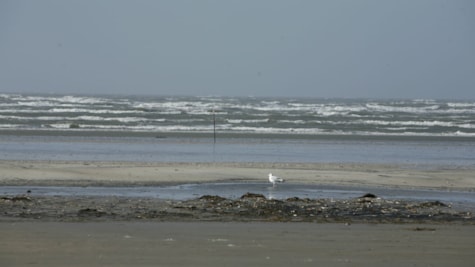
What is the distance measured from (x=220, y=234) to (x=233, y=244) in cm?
59

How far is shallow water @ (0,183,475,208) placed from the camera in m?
12.2

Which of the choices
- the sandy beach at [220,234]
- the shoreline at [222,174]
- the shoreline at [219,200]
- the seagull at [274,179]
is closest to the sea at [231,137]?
the shoreline at [222,174]

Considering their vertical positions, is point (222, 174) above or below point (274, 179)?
below

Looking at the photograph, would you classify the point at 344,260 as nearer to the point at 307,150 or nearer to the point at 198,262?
the point at 198,262

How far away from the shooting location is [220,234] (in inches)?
324

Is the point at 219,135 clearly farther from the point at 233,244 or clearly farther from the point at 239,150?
the point at 233,244

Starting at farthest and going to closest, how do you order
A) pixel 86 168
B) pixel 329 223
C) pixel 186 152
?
pixel 186 152 → pixel 86 168 → pixel 329 223

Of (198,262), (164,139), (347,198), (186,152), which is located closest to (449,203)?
(347,198)

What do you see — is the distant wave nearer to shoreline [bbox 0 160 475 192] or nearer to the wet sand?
shoreline [bbox 0 160 475 192]

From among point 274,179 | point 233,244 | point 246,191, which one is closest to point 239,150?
point 274,179

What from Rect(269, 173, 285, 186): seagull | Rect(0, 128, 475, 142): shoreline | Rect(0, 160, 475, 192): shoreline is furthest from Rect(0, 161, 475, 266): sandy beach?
Rect(0, 128, 475, 142): shoreline

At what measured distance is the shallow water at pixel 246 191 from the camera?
12.2 meters

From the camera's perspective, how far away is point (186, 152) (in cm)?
2241

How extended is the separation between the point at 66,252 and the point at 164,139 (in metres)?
21.4
